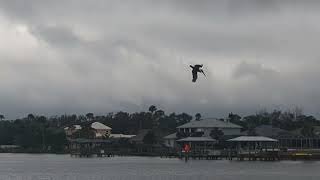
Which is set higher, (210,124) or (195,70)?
(210,124)

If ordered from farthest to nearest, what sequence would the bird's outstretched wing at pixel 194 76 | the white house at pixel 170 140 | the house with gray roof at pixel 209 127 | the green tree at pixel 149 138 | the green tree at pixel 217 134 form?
the green tree at pixel 149 138, the white house at pixel 170 140, the house with gray roof at pixel 209 127, the green tree at pixel 217 134, the bird's outstretched wing at pixel 194 76

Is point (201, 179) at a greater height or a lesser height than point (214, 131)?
lesser

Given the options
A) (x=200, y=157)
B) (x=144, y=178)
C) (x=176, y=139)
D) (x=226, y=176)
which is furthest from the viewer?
(x=176, y=139)

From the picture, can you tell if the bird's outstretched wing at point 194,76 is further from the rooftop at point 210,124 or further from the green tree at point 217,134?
the rooftop at point 210,124

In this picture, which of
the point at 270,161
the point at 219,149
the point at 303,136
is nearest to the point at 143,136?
the point at 219,149

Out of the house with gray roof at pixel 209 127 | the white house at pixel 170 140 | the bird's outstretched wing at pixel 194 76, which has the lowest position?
the bird's outstretched wing at pixel 194 76

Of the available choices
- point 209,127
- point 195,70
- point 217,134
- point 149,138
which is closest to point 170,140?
point 149,138

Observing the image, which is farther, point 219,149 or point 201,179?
point 219,149

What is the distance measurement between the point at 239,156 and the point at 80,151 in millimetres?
61692

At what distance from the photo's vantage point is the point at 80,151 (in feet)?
623

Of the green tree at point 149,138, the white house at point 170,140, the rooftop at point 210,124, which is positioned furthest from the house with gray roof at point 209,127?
the green tree at point 149,138

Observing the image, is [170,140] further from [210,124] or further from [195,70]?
[195,70]

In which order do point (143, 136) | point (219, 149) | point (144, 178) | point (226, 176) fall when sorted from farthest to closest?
1. point (143, 136)
2. point (219, 149)
3. point (226, 176)
4. point (144, 178)

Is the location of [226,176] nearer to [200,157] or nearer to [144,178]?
[144,178]
